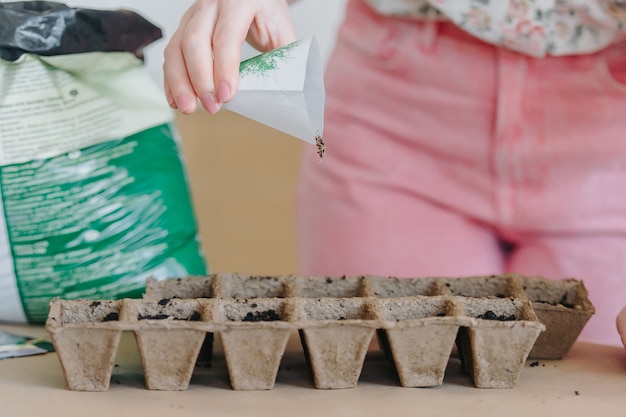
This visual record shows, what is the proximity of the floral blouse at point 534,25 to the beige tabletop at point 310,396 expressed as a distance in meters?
0.31

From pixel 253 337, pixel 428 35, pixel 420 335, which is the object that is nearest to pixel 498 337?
pixel 420 335

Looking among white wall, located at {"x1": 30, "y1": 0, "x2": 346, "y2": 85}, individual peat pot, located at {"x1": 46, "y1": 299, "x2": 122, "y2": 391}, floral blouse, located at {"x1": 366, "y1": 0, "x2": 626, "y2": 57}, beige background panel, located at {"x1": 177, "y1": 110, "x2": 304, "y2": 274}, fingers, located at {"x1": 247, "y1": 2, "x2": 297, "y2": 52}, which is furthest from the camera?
beige background panel, located at {"x1": 177, "y1": 110, "x2": 304, "y2": 274}

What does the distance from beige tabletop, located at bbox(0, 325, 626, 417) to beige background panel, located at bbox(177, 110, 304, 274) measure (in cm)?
88

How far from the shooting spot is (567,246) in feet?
2.85

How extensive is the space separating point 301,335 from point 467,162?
36 centimetres

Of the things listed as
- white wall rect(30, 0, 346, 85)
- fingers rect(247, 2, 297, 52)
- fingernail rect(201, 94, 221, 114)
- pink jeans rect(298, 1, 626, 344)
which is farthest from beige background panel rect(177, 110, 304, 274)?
fingernail rect(201, 94, 221, 114)

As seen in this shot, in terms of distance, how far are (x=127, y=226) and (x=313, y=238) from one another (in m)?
0.23

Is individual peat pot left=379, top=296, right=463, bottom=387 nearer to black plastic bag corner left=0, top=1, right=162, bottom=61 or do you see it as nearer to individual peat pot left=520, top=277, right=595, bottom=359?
individual peat pot left=520, top=277, right=595, bottom=359

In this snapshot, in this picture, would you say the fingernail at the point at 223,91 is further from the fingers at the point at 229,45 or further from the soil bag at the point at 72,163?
the soil bag at the point at 72,163

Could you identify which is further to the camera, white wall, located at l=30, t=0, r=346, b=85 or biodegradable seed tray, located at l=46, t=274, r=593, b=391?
white wall, located at l=30, t=0, r=346, b=85

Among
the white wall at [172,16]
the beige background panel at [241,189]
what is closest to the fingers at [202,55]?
the white wall at [172,16]

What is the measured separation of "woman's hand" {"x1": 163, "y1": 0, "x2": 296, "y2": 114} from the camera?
0.60 metres

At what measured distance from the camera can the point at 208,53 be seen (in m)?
0.62

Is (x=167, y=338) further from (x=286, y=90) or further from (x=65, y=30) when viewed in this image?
(x=65, y=30)
